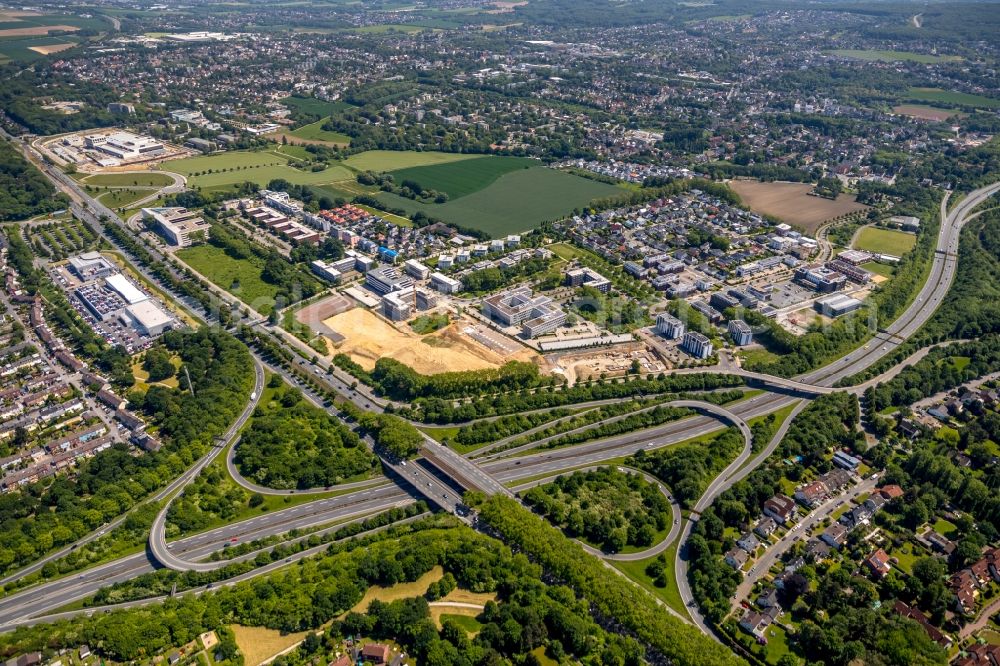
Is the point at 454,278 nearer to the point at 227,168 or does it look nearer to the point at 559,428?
the point at 559,428

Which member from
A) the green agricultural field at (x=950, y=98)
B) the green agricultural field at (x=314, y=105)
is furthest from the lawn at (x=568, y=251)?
the green agricultural field at (x=950, y=98)

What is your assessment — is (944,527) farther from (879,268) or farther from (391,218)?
(391,218)

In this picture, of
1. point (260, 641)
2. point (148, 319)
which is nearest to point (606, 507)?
point (260, 641)

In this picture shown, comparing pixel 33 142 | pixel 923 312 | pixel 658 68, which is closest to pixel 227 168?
pixel 33 142

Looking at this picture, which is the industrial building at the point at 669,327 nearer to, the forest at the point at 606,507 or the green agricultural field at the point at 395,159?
the forest at the point at 606,507

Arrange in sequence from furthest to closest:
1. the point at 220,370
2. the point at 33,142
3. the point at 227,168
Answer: the point at 33,142
the point at 227,168
the point at 220,370

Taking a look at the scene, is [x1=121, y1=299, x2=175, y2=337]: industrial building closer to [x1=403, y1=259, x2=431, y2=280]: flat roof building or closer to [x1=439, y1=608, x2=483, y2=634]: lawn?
[x1=403, y1=259, x2=431, y2=280]: flat roof building
